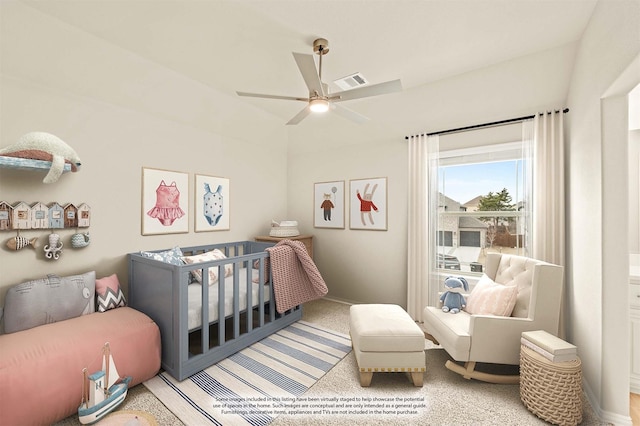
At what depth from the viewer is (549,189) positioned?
2.42m

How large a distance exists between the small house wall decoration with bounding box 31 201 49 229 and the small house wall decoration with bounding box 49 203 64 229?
0.07 feet

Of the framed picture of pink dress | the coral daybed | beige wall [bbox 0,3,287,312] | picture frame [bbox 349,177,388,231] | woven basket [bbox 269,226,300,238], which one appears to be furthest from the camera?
woven basket [bbox 269,226,300,238]

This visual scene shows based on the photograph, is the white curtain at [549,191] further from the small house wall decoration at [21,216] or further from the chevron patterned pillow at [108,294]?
the small house wall decoration at [21,216]

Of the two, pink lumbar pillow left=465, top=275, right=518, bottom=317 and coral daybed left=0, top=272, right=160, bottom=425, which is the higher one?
pink lumbar pillow left=465, top=275, right=518, bottom=317

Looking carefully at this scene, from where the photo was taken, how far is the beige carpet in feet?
5.32

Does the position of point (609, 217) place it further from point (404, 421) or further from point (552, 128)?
point (404, 421)

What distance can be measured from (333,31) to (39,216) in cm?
253

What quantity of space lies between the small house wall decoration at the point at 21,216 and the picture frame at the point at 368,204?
Result: 3060mm

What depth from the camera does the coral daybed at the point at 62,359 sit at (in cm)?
141

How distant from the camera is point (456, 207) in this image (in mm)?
3225

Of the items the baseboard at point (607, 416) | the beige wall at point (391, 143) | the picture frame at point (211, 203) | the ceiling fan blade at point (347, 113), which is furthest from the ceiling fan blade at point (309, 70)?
the baseboard at point (607, 416)

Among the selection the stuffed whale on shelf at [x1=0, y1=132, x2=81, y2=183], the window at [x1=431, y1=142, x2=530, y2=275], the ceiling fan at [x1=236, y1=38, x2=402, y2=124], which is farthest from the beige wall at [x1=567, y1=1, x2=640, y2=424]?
the stuffed whale on shelf at [x1=0, y1=132, x2=81, y2=183]

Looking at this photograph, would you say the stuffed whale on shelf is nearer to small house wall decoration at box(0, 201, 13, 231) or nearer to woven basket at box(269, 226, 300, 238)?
small house wall decoration at box(0, 201, 13, 231)

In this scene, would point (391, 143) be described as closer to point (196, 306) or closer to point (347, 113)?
point (347, 113)
